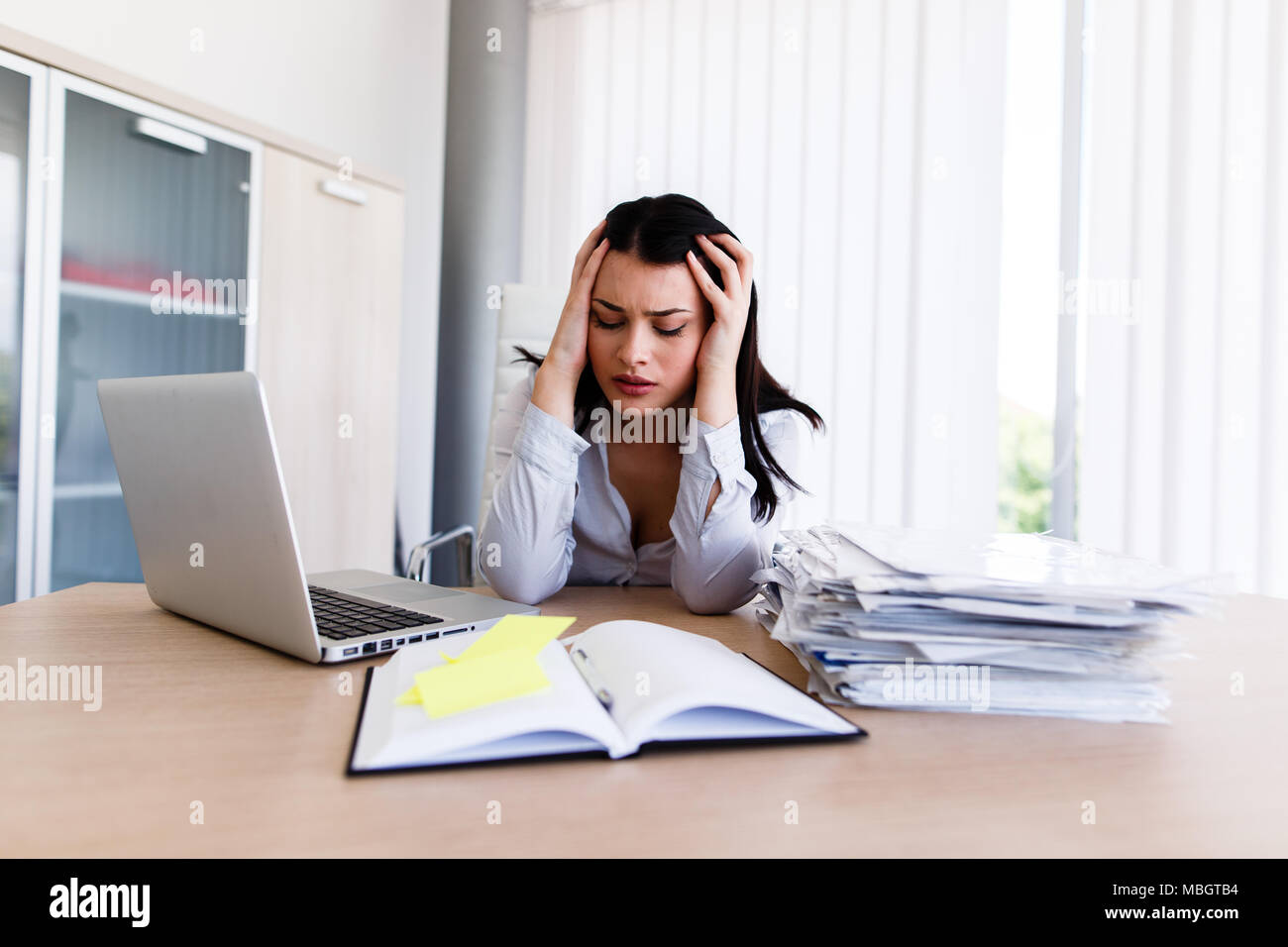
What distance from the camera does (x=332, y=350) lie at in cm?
232

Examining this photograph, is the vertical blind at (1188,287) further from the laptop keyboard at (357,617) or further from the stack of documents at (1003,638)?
the laptop keyboard at (357,617)

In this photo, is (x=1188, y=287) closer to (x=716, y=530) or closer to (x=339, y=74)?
(x=716, y=530)

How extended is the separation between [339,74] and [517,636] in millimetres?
2828

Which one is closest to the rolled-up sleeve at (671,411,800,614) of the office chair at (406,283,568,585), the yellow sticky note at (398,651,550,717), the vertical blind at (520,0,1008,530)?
the yellow sticky note at (398,651,550,717)

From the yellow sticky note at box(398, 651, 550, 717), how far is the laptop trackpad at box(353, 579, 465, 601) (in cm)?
43

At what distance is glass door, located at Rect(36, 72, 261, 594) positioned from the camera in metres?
1.71

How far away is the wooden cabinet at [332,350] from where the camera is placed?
2.17 meters

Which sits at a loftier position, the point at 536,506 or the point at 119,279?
the point at 119,279

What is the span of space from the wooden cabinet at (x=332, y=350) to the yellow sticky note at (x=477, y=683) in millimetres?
1714

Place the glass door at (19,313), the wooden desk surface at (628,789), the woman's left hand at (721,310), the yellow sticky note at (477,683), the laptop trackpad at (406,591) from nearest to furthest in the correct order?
the wooden desk surface at (628,789)
the yellow sticky note at (477,683)
the laptop trackpad at (406,591)
the woman's left hand at (721,310)
the glass door at (19,313)

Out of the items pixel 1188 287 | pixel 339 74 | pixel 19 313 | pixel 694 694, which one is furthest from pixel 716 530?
pixel 339 74

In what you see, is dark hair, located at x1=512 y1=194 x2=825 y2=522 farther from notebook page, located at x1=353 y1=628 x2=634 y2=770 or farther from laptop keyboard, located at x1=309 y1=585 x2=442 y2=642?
notebook page, located at x1=353 y1=628 x2=634 y2=770

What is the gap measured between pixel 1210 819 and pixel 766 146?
2534 millimetres

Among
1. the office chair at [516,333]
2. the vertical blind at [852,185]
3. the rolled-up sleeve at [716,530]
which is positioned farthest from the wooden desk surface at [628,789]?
the vertical blind at [852,185]
